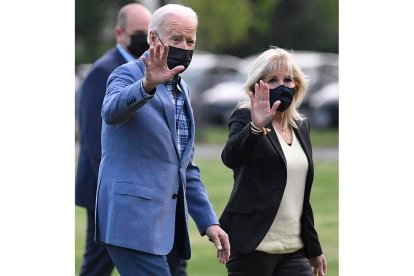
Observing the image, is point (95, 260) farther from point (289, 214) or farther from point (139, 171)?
point (139, 171)

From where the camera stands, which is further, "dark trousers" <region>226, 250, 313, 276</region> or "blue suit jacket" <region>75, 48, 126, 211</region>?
"blue suit jacket" <region>75, 48, 126, 211</region>

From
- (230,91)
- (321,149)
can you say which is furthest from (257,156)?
(230,91)

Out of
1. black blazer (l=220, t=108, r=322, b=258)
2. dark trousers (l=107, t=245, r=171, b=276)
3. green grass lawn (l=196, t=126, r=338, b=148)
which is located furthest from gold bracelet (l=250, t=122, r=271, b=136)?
green grass lawn (l=196, t=126, r=338, b=148)

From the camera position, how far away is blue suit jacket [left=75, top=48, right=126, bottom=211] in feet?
24.4

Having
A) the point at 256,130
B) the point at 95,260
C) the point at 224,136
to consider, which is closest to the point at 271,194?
A: the point at 256,130

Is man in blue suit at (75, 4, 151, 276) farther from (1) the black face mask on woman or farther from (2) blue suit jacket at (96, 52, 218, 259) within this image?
(2) blue suit jacket at (96, 52, 218, 259)

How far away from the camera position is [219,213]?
12.7 metres

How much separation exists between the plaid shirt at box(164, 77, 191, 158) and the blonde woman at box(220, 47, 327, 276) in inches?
15.2

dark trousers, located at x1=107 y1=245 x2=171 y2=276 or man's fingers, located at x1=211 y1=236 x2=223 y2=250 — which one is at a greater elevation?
man's fingers, located at x1=211 y1=236 x2=223 y2=250

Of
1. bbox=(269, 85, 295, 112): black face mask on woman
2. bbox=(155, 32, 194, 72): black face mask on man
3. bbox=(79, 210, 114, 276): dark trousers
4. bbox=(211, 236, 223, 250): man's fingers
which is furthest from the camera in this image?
bbox=(79, 210, 114, 276): dark trousers

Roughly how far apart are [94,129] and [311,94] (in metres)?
18.2

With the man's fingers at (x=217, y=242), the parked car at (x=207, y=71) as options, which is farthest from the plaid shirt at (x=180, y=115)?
the parked car at (x=207, y=71)

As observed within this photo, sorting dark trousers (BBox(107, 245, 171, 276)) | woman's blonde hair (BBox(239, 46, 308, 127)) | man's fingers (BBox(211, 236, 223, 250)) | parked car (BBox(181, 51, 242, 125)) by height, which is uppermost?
parked car (BBox(181, 51, 242, 125))

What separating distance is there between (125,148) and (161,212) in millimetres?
371
